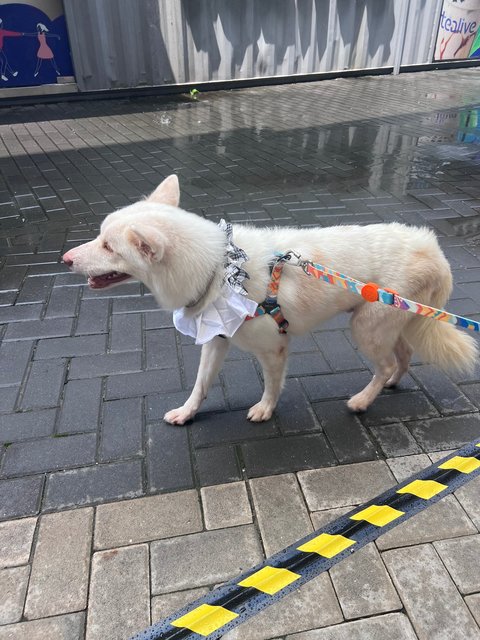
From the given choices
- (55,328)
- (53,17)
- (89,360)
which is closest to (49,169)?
(55,328)

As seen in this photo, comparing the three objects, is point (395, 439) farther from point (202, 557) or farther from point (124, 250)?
point (124, 250)

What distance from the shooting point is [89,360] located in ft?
11.4

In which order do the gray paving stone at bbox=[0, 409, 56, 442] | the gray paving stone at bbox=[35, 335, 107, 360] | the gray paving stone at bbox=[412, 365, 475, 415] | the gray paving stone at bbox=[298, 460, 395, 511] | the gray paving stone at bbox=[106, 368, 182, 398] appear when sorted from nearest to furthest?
the gray paving stone at bbox=[298, 460, 395, 511]
the gray paving stone at bbox=[0, 409, 56, 442]
the gray paving stone at bbox=[412, 365, 475, 415]
the gray paving stone at bbox=[106, 368, 182, 398]
the gray paving stone at bbox=[35, 335, 107, 360]

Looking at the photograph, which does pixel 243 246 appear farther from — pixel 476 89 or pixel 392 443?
pixel 476 89

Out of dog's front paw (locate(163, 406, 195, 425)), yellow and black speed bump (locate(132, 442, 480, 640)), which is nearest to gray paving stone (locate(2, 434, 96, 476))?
dog's front paw (locate(163, 406, 195, 425))

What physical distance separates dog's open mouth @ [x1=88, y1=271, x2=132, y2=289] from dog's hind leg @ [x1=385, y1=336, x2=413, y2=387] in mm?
1737

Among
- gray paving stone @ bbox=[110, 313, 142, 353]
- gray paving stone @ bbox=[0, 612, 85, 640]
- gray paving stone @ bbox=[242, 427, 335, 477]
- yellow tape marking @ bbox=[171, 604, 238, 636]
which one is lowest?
gray paving stone @ bbox=[242, 427, 335, 477]

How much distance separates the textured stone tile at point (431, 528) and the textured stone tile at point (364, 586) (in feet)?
0.34

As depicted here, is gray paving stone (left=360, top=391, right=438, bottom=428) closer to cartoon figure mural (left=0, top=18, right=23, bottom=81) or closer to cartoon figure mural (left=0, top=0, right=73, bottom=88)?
cartoon figure mural (left=0, top=0, right=73, bottom=88)

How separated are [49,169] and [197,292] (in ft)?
19.0

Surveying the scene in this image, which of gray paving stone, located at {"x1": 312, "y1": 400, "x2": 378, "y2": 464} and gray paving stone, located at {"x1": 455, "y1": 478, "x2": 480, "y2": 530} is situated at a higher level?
gray paving stone, located at {"x1": 455, "y1": 478, "x2": 480, "y2": 530}

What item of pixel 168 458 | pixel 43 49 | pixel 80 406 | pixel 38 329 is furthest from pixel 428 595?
pixel 43 49

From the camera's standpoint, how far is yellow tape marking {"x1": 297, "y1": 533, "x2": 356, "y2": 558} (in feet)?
5.92

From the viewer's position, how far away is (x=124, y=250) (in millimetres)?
2211
